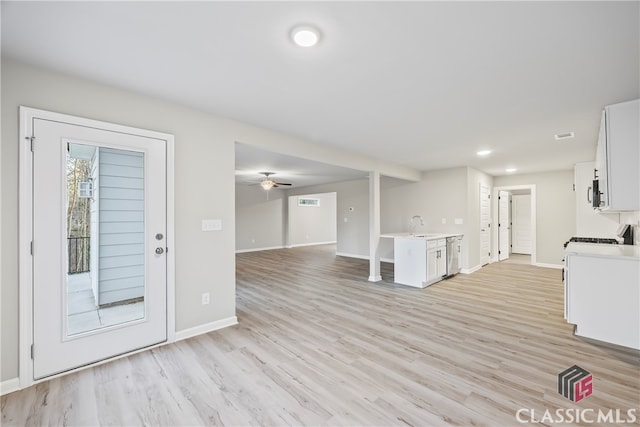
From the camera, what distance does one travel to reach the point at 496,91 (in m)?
2.57

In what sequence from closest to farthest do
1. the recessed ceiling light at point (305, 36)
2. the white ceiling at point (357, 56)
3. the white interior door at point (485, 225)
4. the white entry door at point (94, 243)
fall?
the white ceiling at point (357, 56)
the recessed ceiling light at point (305, 36)
the white entry door at point (94, 243)
the white interior door at point (485, 225)

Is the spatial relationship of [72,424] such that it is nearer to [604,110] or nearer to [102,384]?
[102,384]

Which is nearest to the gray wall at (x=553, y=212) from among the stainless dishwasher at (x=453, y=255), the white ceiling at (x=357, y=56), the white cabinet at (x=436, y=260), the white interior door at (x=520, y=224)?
the white interior door at (x=520, y=224)

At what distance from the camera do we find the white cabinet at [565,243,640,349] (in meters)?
2.72

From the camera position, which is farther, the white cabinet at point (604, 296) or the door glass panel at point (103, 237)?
the white cabinet at point (604, 296)

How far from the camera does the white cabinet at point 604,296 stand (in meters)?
2.72

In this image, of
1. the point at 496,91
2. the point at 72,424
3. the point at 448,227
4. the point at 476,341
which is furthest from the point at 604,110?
the point at 72,424

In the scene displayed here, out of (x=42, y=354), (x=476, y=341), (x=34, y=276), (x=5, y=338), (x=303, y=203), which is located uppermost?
(x=303, y=203)

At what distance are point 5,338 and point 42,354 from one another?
274mm

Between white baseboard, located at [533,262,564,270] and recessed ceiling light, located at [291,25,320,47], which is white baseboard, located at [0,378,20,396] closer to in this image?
recessed ceiling light, located at [291,25,320,47]

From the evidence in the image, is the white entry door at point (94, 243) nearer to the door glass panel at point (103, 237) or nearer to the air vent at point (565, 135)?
the door glass panel at point (103, 237)

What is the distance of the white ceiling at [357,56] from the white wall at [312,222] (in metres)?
8.57

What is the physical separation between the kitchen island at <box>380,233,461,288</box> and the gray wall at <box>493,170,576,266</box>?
339 centimetres

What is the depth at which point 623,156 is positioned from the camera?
263 centimetres
